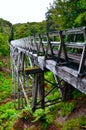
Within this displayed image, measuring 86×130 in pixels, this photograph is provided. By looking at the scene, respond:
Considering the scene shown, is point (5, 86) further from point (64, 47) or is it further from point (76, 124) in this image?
point (64, 47)

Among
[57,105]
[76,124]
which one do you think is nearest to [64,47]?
[76,124]

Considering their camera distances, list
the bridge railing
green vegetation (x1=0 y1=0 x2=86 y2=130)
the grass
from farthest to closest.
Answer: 1. the grass
2. green vegetation (x1=0 y1=0 x2=86 y2=130)
3. the bridge railing

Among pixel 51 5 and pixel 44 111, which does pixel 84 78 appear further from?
pixel 51 5

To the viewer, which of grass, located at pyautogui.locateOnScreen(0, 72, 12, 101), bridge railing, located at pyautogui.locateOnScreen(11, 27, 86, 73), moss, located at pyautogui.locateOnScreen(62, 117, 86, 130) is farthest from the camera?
grass, located at pyautogui.locateOnScreen(0, 72, 12, 101)

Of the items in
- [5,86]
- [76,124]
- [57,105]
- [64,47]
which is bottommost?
[5,86]

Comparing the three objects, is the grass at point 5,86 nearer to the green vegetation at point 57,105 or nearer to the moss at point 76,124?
the green vegetation at point 57,105

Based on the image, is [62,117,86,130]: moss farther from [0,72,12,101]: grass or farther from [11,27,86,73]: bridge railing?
[0,72,12,101]: grass

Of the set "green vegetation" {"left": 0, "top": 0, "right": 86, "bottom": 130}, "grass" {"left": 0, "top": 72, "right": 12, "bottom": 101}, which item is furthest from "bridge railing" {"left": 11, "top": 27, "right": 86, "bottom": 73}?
"grass" {"left": 0, "top": 72, "right": 12, "bottom": 101}

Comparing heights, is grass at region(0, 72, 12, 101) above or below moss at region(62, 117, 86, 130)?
below

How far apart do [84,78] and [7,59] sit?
1582 inches

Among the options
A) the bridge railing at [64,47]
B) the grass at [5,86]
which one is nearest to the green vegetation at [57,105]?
the grass at [5,86]

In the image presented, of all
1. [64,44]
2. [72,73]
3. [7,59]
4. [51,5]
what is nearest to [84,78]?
[72,73]

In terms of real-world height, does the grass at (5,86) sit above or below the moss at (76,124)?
below

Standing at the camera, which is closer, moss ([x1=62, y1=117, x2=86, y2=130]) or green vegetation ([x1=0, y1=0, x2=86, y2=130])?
moss ([x1=62, y1=117, x2=86, y2=130])
